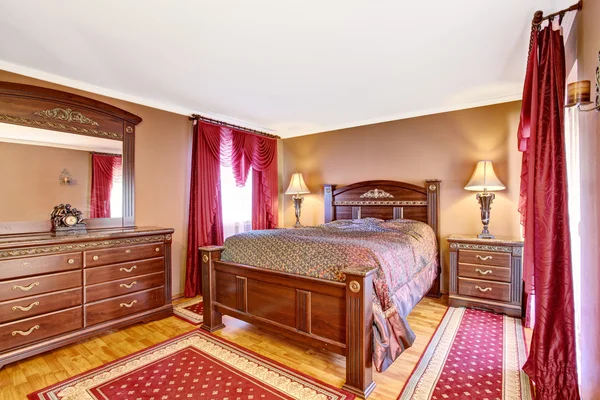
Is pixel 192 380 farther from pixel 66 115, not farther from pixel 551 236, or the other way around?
pixel 66 115

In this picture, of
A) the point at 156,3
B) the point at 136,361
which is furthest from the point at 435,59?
the point at 136,361

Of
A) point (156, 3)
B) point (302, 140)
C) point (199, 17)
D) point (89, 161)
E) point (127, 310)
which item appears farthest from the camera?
point (302, 140)

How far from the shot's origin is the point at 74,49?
2422 mm

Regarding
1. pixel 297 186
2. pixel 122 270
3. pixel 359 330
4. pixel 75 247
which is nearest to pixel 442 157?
pixel 297 186

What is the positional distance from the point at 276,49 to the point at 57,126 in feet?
7.63

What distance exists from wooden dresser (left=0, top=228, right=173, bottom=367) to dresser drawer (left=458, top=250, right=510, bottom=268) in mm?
3282

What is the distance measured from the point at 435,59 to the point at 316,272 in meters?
2.14

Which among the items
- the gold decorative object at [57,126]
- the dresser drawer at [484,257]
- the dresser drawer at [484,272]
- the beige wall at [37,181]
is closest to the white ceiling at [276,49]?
the gold decorative object at [57,126]

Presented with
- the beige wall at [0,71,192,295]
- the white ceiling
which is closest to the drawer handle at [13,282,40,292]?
the beige wall at [0,71,192,295]

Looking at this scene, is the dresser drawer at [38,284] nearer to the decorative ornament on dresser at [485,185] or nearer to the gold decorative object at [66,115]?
the gold decorative object at [66,115]

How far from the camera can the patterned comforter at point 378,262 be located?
201 centimetres

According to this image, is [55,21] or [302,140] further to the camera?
[302,140]

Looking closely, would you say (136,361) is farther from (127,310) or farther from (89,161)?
(89,161)

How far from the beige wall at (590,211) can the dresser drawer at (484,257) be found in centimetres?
162
